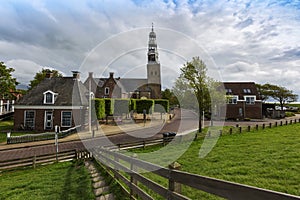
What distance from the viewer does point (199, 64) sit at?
20359mm

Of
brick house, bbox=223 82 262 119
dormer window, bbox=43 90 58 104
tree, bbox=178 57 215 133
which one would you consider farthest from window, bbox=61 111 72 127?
brick house, bbox=223 82 262 119

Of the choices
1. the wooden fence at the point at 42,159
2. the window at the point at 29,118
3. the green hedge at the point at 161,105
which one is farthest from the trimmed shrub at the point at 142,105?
the wooden fence at the point at 42,159

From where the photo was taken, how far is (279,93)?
55312 millimetres

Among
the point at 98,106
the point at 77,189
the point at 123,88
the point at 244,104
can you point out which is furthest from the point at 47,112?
the point at 244,104

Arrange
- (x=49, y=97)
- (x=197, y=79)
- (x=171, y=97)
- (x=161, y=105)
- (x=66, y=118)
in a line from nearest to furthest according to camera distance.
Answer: (x=197, y=79)
(x=66, y=118)
(x=49, y=97)
(x=161, y=105)
(x=171, y=97)

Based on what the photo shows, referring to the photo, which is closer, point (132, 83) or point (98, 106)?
point (98, 106)

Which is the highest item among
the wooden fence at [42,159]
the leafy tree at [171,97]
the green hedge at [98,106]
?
the leafy tree at [171,97]

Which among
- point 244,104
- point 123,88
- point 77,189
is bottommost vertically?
point 77,189

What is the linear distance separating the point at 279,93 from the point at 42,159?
6051 centimetres

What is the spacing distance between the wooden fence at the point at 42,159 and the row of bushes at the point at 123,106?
14.4 m

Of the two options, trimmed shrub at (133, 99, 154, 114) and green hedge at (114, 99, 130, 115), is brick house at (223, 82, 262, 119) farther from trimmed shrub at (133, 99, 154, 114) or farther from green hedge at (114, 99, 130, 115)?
green hedge at (114, 99, 130, 115)

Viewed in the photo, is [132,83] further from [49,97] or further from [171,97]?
[49,97]

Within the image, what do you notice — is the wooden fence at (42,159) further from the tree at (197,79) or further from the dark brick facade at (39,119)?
the dark brick facade at (39,119)

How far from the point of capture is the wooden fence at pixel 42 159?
1052 centimetres
